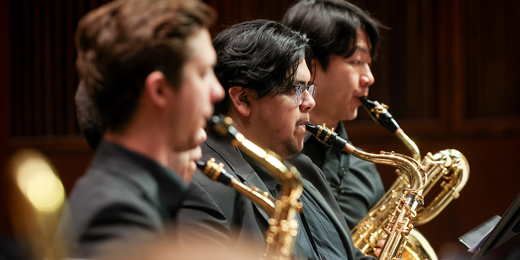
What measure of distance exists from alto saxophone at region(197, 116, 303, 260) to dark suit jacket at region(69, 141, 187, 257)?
0.22 meters

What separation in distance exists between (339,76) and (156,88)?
165 centimetres

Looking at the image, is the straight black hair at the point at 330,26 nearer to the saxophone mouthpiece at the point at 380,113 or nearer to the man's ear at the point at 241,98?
the saxophone mouthpiece at the point at 380,113

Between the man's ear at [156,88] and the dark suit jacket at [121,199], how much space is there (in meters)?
0.11

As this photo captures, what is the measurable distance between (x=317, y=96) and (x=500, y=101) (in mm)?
1785

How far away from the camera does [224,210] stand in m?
1.52

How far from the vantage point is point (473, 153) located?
3.49 metres

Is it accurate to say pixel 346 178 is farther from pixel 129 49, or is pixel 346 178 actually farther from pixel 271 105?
pixel 129 49

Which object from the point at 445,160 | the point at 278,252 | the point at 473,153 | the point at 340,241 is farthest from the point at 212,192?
the point at 473,153

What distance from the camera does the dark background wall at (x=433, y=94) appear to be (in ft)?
10.9

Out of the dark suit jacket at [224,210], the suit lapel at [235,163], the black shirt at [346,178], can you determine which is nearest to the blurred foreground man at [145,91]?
the dark suit jacket at [224,210]

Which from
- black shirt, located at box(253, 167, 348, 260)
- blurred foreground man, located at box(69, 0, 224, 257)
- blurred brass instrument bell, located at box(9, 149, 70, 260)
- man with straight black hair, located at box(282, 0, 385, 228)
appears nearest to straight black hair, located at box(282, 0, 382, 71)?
man with straight black hair, located at box(282, 0, 385, 228)

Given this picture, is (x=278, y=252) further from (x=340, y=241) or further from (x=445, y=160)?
(x=445, y=160)

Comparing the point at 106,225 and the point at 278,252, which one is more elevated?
the point at 106,225

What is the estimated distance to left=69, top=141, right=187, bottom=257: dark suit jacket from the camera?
81 cm
